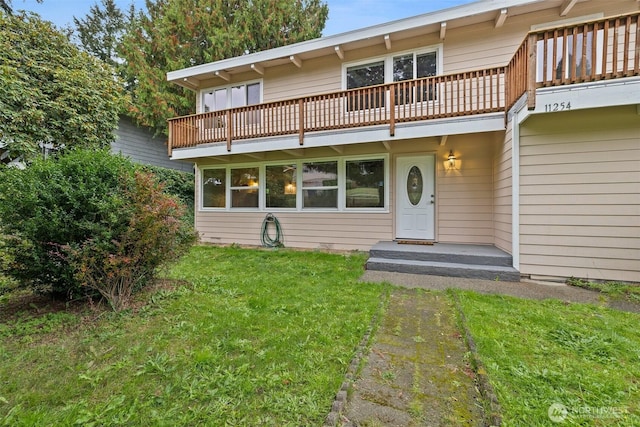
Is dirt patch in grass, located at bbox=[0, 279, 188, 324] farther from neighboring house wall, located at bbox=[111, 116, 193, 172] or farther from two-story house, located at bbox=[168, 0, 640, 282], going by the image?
neighboring house wall, located at bbox=[111, 116, 193, 172]

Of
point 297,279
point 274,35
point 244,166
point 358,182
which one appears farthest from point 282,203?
point 274,35

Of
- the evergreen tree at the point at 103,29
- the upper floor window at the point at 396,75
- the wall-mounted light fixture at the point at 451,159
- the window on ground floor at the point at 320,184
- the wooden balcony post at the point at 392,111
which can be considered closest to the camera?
the wooden balcony post at the point at 392,111

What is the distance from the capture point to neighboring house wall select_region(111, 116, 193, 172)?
11.6 meters

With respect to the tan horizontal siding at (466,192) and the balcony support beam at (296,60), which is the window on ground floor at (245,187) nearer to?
the balcony support beam at (296,60)

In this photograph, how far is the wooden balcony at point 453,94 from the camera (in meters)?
3.69

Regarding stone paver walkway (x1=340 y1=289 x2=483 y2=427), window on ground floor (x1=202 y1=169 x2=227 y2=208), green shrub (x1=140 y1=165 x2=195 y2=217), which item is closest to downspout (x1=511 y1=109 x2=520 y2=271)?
stone paver walkway (x1=340 y1=289 x2=483 y2=427)

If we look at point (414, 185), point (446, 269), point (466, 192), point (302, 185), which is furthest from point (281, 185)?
point (446, 269)

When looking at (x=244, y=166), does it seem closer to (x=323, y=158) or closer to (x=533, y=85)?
(x=323, y=158)

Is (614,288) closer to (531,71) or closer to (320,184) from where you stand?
(531,71)

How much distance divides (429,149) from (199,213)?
6.74 m

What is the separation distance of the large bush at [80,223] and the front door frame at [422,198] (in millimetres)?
4805

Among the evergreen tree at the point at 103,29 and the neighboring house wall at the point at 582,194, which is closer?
the neighboring house wall at the point at 582,194

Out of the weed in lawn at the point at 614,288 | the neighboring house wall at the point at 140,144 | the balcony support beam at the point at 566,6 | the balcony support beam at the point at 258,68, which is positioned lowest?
the weed in lawn at the point at 614,288

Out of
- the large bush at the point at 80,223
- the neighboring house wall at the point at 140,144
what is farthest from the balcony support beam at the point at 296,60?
the neighboring house wall at the point at 140,144
